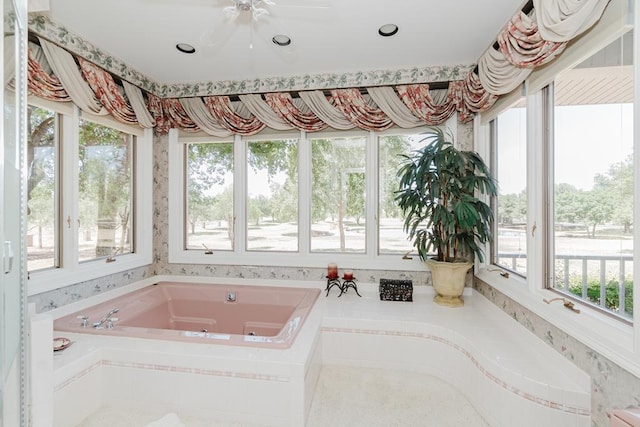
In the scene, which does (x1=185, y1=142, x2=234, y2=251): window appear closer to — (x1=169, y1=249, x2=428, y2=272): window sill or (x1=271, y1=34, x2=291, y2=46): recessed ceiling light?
(x1=169, y1=249, x2=428, y2=272): window sill

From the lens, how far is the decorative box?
8.68 feet

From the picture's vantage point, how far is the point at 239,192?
316 centimetres

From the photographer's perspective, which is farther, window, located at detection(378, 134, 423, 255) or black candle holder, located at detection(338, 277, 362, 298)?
window, located at detection(378, 134, 423, 255)

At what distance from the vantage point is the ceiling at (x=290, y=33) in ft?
6.28

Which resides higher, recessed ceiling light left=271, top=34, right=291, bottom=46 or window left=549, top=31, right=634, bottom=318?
recessed ceiling light left=271, top=34, right=291, bottom=46

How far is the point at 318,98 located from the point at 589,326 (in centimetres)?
251

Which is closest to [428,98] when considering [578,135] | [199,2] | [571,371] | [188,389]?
[578,135]

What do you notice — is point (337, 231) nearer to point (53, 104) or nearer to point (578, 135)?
point (578, 135)

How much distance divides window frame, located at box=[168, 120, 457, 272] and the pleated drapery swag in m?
0.12

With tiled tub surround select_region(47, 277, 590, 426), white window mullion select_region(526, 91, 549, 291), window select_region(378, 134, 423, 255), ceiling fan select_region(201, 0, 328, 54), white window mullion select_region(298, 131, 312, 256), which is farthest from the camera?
white window mullion select_region(298, 131, 312, 256)

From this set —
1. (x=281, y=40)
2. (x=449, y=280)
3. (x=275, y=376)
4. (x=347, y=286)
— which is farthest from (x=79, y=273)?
(x=449, y=280)

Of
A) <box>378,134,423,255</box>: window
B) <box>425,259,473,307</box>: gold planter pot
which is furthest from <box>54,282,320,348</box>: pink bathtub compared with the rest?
<box>425,259,473,307</box>: gold planter pot

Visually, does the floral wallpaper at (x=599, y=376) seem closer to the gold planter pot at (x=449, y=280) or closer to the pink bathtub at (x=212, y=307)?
the gold planter pot at (x=449, y=280)

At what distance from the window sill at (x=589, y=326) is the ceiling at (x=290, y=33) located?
1.80 metres
